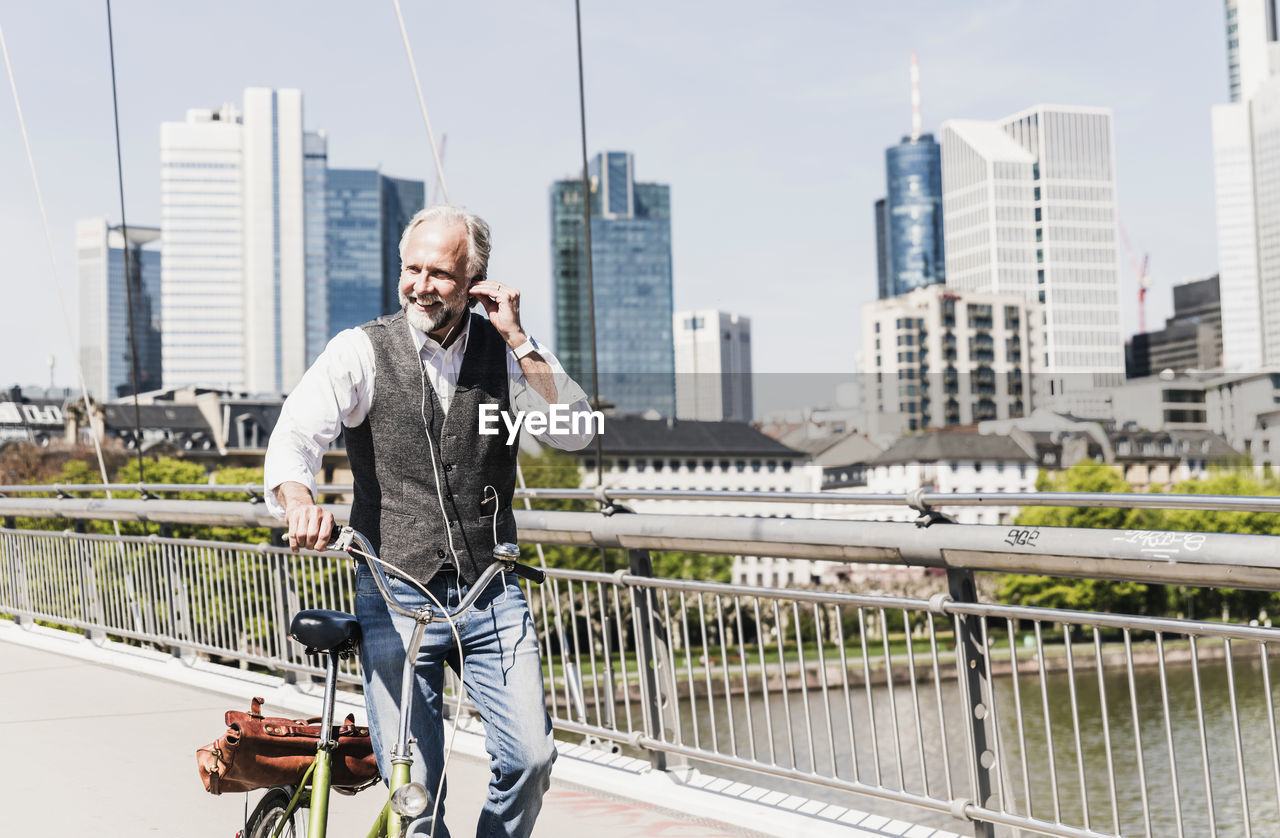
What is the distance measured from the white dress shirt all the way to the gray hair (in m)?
0.13

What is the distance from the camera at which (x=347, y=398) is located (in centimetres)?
305

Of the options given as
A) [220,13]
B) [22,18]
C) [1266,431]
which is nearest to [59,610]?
[22,18]

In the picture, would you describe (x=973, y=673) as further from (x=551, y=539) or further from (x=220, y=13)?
(x=220, y=13)

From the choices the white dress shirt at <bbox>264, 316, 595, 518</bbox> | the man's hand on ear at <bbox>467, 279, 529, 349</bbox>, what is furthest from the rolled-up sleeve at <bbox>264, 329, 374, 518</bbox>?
the man's hand on ear at <bbox>467, 279, 529, 349</bbox>

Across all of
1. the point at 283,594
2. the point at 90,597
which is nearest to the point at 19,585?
the point at 90,597

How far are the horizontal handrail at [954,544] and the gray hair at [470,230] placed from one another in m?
1.62

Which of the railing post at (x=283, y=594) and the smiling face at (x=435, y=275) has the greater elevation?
the smiling face at (x=435, y=275)

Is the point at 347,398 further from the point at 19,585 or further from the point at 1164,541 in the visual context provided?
the point at 19,585

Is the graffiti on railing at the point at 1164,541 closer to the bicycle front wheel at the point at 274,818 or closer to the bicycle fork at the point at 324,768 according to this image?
the bicycle fork at the point at 324,768

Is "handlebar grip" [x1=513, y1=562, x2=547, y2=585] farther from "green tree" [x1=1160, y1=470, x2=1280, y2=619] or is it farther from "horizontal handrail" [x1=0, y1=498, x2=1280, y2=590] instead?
"green tree" [x1=1160, y1=470, x2=1280, y2=619]

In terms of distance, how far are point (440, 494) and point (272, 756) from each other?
700mm

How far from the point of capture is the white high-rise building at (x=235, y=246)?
612ft

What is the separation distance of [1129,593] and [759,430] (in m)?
53.8

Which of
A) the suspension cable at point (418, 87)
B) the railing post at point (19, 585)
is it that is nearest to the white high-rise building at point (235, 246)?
the railing post at point (19, 585)
